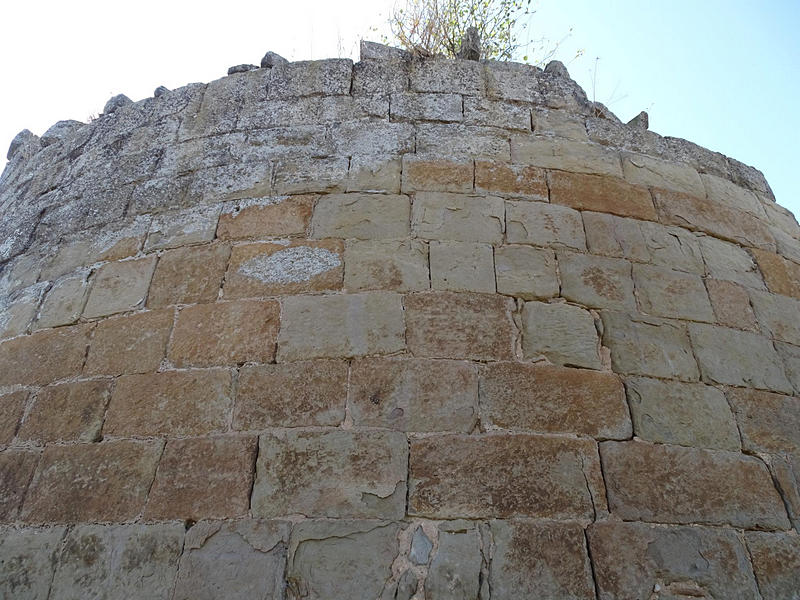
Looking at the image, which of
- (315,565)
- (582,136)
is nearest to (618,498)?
(315,565)

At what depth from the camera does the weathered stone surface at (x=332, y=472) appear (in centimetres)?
215

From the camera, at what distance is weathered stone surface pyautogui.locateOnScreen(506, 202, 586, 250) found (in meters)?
2.85

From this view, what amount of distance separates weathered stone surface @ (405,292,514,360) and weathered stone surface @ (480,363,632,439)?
99 mm

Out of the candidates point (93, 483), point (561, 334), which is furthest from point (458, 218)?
point (93, 483)

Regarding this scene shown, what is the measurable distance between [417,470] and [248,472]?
0.61 meters

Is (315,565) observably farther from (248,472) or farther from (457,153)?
(457,153)

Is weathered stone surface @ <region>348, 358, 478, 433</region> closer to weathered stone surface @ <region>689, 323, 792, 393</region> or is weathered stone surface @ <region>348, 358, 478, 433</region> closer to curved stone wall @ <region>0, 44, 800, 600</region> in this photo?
curved stone wall @ <region>0, 44, 800, 600</region>

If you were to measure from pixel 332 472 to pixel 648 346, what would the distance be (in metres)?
1.41

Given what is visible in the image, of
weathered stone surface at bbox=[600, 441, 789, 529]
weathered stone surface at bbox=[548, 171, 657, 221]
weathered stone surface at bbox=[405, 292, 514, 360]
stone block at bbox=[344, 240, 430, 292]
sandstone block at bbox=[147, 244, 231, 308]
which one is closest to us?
weathered stone surface at bbox=[600, 441, 789, 529]

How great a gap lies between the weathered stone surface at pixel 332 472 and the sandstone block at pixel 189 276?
816 millimetres

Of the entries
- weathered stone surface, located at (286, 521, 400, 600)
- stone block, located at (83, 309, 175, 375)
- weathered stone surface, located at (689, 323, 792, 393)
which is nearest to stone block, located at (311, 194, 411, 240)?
stone block, located at (83, 309, 175, 375)

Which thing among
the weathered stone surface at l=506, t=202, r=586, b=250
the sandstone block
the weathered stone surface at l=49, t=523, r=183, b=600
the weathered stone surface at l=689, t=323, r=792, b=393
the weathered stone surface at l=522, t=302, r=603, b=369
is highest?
the weathered stone surface at l=506, t=202, r=586, b=250

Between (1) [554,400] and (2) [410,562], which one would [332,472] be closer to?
(2) [410,562]

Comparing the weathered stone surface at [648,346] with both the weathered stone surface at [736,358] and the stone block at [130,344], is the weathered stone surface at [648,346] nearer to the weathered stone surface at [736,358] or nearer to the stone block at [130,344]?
the weathered stone surface at [736,358]
